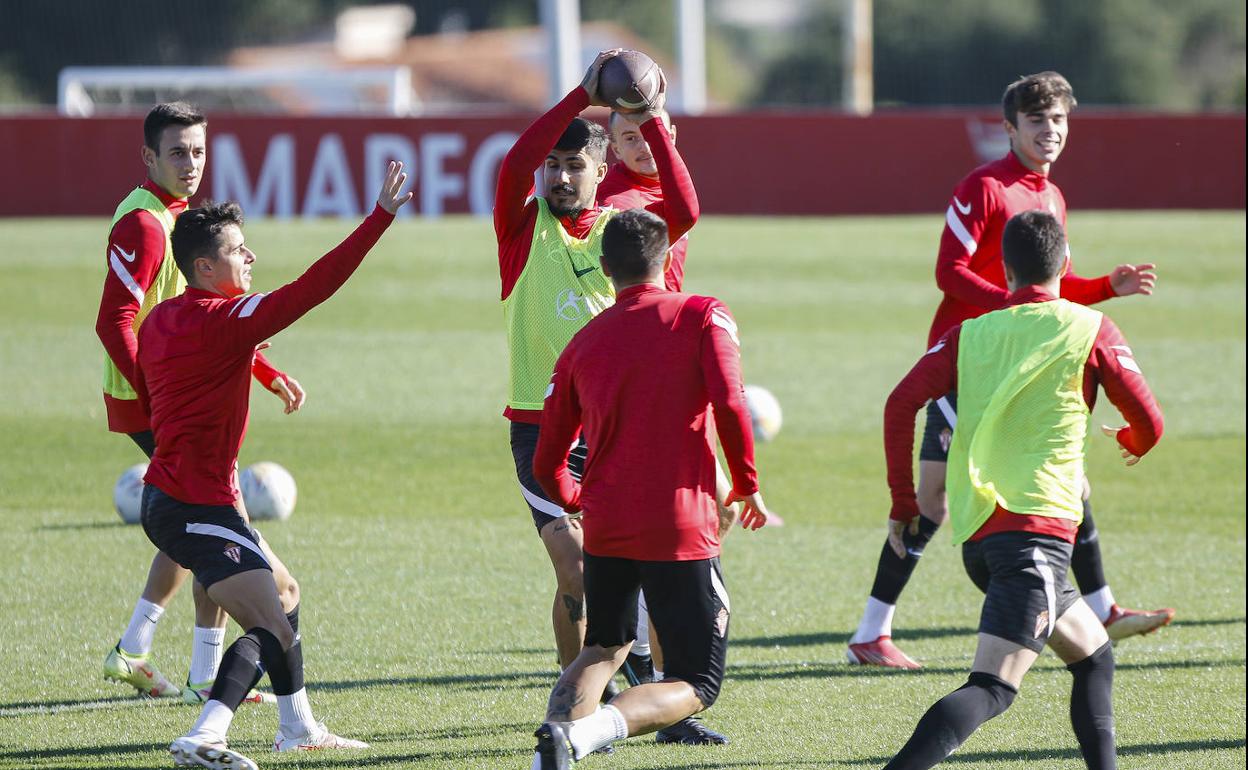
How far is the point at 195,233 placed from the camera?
18.4 ft

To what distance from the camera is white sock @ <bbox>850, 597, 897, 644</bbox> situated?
23.4ft

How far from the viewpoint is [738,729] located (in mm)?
6098

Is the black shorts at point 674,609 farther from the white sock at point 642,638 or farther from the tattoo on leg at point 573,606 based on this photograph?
the white sock at point 642,638

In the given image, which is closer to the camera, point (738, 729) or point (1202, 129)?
point (738, 729)

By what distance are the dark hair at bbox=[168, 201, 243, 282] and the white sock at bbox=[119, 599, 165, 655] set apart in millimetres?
1626

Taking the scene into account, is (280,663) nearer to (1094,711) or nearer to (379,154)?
(1094,711)

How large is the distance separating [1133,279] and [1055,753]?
170 centimetres

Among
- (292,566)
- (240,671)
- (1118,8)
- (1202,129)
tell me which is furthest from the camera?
(1118,8)

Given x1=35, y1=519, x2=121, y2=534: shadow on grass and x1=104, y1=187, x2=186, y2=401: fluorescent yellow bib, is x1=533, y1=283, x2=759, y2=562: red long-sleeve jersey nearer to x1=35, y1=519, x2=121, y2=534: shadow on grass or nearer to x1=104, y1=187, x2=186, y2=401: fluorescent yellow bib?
x1=104, y1=187, x2=186, y2=401: fluorescent yellow bib

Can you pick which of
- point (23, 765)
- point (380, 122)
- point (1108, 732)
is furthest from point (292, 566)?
point (380, 122)

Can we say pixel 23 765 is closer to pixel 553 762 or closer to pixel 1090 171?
pixel 553 762

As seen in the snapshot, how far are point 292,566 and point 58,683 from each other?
2365 mm

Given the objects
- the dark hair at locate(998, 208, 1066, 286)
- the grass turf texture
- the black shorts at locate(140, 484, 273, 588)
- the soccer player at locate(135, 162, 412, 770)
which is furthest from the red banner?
the dark hair at locate(998, 208, 1066, 286)

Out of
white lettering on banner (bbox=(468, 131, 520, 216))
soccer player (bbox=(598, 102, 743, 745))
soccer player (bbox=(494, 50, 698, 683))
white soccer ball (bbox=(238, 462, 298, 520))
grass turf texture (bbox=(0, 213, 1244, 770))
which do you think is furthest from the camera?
white lettering on banner (bbox=(468, 131, 520, 216))
